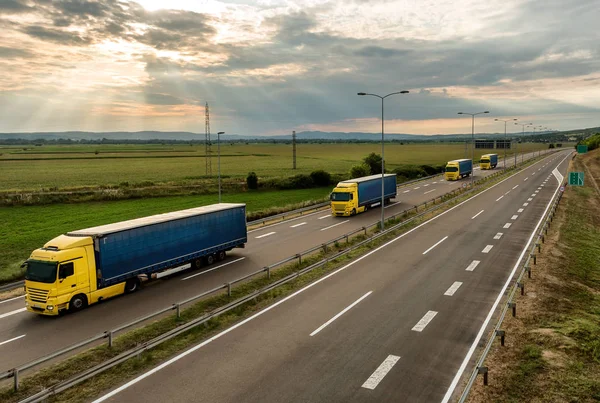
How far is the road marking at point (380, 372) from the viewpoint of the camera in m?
13.1

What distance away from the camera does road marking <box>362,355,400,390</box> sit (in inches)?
514

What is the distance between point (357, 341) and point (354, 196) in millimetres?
29442

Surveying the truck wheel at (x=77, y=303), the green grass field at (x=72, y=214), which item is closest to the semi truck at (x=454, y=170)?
the green grass field at (x=72, y=214)

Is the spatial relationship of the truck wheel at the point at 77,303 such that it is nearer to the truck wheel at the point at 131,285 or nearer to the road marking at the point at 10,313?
the truck wheel at the point at 131,285

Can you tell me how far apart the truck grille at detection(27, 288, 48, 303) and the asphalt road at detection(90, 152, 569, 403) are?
332 inches

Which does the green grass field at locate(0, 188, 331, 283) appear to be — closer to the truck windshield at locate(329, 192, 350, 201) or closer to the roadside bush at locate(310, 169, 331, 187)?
the roadside bush at locate(310, 169, 331, 187)

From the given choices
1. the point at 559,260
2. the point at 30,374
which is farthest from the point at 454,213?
the point at 30,374

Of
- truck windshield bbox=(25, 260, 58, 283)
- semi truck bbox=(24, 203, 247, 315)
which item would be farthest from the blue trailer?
truck windshield bbox=(25, 260, 58, 283)

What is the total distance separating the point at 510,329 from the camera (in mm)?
16828

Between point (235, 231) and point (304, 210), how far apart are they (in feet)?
67.2

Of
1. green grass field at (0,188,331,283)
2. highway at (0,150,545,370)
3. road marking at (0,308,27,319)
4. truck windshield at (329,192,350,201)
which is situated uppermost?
truck windshield at (329,192,350,201)

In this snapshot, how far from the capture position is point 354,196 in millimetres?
44719

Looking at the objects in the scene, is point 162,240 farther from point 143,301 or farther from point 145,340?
point 145,340

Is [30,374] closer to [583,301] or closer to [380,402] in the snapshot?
[380,402]
